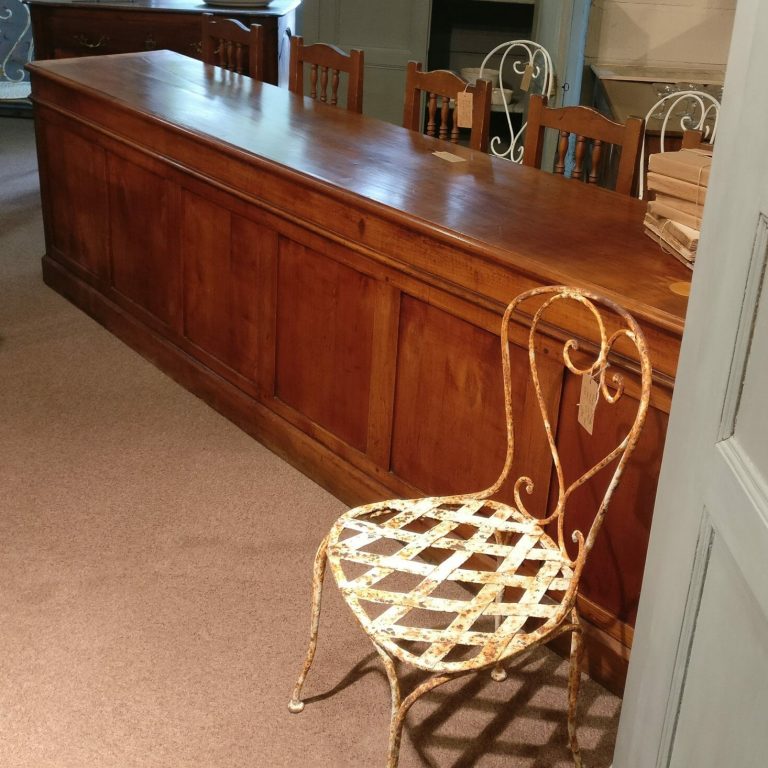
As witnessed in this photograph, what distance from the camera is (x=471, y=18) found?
→ 20.2ft

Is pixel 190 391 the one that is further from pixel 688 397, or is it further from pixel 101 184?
pixel 688 397

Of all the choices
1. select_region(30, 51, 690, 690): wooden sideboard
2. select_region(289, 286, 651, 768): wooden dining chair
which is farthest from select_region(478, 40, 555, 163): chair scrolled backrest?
select_region(289, 286, 651, 768): wooden dining chair

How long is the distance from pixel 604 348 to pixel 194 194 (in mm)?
1689

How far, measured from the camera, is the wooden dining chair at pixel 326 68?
364 centimetres

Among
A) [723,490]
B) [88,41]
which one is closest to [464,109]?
[723,490]

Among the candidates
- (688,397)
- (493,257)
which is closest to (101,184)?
(493,257)

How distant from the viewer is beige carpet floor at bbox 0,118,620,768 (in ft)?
6.84

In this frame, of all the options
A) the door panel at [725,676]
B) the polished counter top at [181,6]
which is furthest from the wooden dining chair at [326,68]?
the door panel at [725,676]

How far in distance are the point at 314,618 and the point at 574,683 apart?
1.60ft

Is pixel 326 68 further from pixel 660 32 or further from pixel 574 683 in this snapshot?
pixel 574 683

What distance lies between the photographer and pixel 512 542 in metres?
2.30

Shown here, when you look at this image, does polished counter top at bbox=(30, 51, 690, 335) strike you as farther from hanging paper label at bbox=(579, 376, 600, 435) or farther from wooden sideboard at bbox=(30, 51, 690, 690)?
hanging paper label at bbox=(579, 376, 600, 435)

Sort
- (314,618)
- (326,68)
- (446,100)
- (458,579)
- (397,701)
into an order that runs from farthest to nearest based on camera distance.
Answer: (326,68), (446,100), (314,618), (458,579), (397,701)

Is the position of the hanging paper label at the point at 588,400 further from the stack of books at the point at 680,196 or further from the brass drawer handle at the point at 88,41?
the brass drawer handle at the point at 88,41
